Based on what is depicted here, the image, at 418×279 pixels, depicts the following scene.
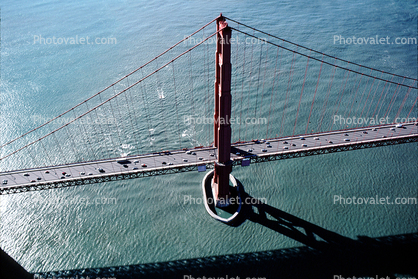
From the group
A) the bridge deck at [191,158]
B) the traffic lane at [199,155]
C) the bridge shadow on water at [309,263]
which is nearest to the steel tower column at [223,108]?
the bridge deck at [191,158]

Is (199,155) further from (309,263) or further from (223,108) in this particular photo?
(309,263)

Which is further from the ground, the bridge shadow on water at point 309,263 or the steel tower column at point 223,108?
the steel tower column at point 223,108

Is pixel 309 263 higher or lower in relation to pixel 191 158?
lower

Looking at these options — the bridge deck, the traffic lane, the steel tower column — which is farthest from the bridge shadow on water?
the traffic lane

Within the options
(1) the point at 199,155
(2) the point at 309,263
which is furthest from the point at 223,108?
(2) the point at 309,263

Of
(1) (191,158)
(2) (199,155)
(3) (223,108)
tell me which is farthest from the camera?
(2) (199,155)

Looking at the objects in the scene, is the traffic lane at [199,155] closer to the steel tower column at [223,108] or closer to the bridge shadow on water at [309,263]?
the steel tower column at [223,108]

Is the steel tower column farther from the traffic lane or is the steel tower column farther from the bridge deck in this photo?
the traffic lane
